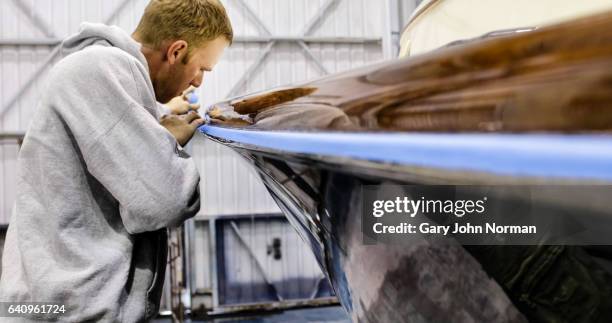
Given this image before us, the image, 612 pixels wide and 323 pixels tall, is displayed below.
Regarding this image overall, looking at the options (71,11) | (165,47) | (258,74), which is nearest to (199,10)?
(165,47)

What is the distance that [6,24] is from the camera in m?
4.45

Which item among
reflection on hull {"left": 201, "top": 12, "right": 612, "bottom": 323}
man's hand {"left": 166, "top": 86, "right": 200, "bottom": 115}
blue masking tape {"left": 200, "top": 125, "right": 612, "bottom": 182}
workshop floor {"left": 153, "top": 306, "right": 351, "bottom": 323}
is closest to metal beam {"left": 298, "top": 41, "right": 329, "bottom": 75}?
workshop floor {"left": 153, "top": 306, "right": 351, "bottom": 323}

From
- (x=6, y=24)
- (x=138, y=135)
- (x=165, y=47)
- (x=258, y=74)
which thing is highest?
(x=6, y=24)

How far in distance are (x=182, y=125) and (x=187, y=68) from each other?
0.44ft

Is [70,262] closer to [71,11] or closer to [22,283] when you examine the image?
[22,283]

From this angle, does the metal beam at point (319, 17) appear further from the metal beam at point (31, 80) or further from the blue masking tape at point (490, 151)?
the blue masking tape at point (490, 151)

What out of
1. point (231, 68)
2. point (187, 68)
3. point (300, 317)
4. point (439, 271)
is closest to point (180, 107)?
point (187, 68)

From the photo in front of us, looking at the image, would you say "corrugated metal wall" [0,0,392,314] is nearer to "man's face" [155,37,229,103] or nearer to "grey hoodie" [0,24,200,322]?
"man's face" [155,37,229,103]

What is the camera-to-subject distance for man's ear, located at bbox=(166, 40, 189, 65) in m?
0.94

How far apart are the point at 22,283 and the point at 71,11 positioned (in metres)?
4.36

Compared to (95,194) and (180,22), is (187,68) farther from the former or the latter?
(95,194)

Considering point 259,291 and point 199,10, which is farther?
point 259,291

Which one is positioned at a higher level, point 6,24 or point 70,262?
point 6,24

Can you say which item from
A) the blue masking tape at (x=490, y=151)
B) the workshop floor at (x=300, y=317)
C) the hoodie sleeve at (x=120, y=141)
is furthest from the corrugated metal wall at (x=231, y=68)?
the blue masking tape at (x=490, y=151)
